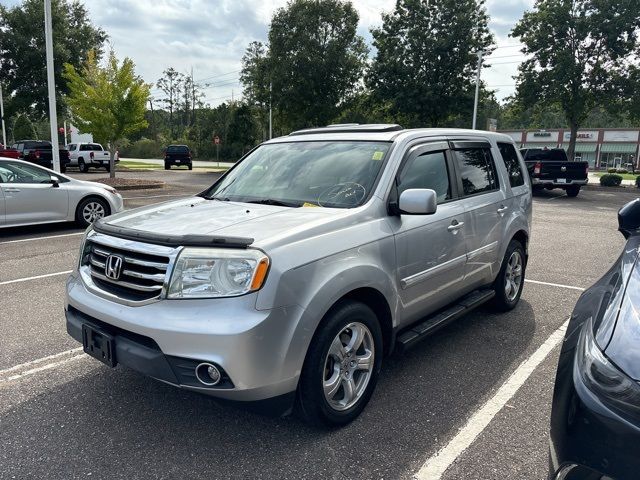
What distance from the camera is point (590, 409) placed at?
1.73 metres

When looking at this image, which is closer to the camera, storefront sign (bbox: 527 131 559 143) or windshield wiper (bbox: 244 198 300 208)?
windshield wiper (bbox: 244 198 300 208)

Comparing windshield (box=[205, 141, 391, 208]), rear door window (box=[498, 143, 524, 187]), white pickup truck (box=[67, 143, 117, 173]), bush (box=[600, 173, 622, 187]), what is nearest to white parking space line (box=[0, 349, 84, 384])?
windshield (box=[205, 141, 391, 208])

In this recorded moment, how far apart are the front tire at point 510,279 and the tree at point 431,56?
920 inches

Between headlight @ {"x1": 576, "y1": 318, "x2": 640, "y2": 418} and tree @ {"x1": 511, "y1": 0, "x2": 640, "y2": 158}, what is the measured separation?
2721 centimetres

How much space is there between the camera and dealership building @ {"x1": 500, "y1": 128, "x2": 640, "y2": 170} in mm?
70688

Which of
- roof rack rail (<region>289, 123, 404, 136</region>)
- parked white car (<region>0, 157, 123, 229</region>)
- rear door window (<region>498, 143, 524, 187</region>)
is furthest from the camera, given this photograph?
parked white car (<region>0, 157, 123, 229</region>)

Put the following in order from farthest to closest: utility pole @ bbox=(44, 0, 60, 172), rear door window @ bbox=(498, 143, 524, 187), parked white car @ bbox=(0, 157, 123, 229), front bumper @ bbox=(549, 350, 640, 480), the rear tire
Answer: the rear tire < utility pole @ bbox=(44, 0, 60, 172) < parked white car @ bbox=(0, 157, 123, 229) < rear door window @ bbox=(498, 143, 524, 187) < front bumper @ bbox=(549, 350, 640, 480)

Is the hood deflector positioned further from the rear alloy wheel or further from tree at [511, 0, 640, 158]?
tree at [511, 0, 640, 158]

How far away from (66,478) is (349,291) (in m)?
1.78

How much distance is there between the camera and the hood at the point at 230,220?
280 cm

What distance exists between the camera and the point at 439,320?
12.8 ft

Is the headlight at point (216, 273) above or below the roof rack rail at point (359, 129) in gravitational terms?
below

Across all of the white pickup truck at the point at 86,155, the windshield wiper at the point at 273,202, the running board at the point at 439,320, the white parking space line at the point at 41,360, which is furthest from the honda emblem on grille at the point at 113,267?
the white pickup truck at the point at 86,155

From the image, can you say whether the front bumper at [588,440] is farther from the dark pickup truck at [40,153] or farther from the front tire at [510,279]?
the dark pickup truck at [40,153]
